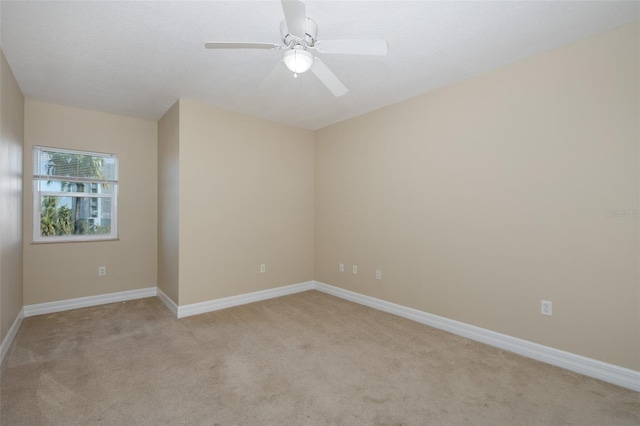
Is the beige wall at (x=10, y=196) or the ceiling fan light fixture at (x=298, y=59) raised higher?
the ceiling fan light fixture at (x=298, y=59)

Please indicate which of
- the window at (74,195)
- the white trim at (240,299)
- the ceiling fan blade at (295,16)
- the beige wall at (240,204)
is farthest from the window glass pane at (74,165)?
the ceiling fan blade at (295,16)

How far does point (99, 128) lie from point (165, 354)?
10.3 ft

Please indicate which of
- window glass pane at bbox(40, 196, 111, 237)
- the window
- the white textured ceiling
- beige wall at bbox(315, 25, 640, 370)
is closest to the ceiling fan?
the white textured ceiling

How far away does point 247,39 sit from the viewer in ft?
7.73

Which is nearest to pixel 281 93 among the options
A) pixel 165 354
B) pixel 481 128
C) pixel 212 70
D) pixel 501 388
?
pixel 212 70

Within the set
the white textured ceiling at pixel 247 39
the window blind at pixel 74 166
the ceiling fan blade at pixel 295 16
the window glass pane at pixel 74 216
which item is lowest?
the window glass pane at pixel 74 216

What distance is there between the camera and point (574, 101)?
2.41 m

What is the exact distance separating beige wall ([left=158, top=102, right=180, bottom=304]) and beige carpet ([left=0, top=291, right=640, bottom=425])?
0.76m

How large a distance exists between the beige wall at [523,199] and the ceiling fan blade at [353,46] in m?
1.62

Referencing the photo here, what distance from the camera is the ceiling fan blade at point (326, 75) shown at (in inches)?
80.8

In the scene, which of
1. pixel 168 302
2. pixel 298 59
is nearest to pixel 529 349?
pixel 298 59

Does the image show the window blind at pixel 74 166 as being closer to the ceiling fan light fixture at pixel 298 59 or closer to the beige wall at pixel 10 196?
the beige wall at pixel 10 196

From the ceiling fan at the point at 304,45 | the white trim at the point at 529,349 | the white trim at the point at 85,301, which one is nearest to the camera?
the ceiling fan at the point at 304,45

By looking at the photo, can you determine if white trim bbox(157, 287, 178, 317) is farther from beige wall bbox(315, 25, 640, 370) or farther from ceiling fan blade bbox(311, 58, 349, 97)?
ceiling fan blade bbox(311, 58, 349, 97)
